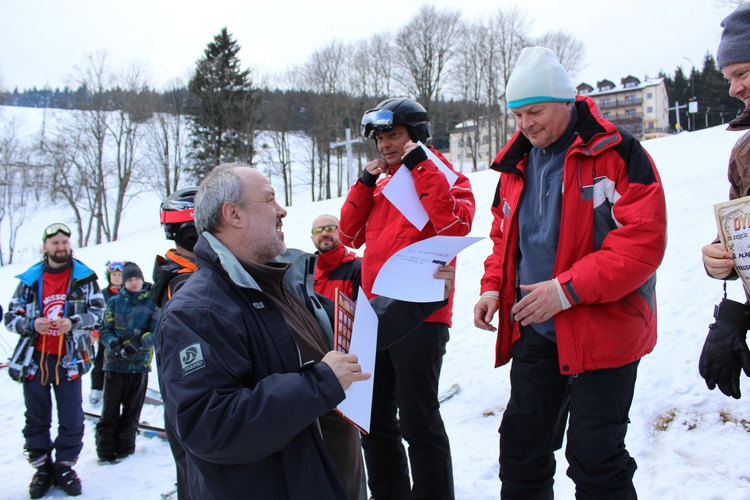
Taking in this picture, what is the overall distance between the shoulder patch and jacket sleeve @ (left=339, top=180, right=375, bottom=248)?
1972 millimetres

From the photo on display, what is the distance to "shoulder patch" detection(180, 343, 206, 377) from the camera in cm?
152

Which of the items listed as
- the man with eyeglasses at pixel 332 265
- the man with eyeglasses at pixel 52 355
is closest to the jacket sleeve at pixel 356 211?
the man with eyeglasses at pixel 332 265

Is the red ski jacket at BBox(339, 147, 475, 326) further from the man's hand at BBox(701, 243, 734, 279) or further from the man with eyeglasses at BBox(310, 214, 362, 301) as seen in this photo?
the man's hand at BBox(701, 243, 734, 279)

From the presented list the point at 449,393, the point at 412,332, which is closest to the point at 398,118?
the point at 412,332

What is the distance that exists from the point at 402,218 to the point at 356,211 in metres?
0.40

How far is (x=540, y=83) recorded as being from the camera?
7.72 feet

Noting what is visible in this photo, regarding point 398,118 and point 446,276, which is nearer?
point 446,276

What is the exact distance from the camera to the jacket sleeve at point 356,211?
338cm

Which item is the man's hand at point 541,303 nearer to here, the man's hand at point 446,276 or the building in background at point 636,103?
the man's hand at point 446,276

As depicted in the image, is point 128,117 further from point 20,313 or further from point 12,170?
point 20,313

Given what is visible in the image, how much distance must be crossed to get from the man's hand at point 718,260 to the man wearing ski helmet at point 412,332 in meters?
1.25

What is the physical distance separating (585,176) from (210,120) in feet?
128

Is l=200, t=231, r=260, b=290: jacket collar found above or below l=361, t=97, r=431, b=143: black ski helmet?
below

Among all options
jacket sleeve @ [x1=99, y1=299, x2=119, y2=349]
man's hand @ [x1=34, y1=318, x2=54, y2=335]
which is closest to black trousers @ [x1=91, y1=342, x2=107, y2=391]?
jacket sleeve @ [x1=99, y1=299, x2=119, y2=349]
